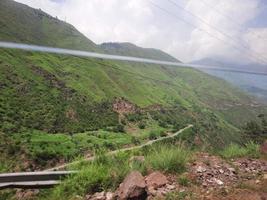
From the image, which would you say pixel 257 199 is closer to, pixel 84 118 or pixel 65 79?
pixel 84 118

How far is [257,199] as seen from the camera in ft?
24.7

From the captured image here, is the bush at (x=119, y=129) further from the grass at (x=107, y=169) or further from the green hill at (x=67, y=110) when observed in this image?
the grass at (x=107, y=169)

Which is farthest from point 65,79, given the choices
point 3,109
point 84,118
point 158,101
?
point 158,101

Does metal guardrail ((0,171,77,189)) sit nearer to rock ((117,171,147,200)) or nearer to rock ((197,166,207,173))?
rock ((117,171,147,200))

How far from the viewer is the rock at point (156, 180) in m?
8.09

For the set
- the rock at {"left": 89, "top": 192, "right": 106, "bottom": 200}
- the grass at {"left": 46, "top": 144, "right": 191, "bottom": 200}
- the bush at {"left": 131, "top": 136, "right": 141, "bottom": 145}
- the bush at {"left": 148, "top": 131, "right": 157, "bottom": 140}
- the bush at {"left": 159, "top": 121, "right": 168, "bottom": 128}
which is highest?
the grass at {"left": 46, "top": 144, "right": 191, "bottom": 200}

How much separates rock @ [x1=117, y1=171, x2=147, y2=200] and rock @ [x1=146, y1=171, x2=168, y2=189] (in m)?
0.28

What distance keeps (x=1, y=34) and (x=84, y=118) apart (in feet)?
214

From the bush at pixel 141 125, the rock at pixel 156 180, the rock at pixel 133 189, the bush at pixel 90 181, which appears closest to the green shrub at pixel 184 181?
the rock at pixel 156 180

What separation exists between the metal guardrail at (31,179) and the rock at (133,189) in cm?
250

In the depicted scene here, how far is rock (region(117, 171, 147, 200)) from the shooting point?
7.62m

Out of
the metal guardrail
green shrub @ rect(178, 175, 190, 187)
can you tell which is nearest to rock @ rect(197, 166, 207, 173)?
green shrub @ rect(178, 175, 190, 187)

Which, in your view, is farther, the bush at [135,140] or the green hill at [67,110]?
the bush at [135,140]

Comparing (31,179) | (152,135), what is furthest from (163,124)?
(31,179)
